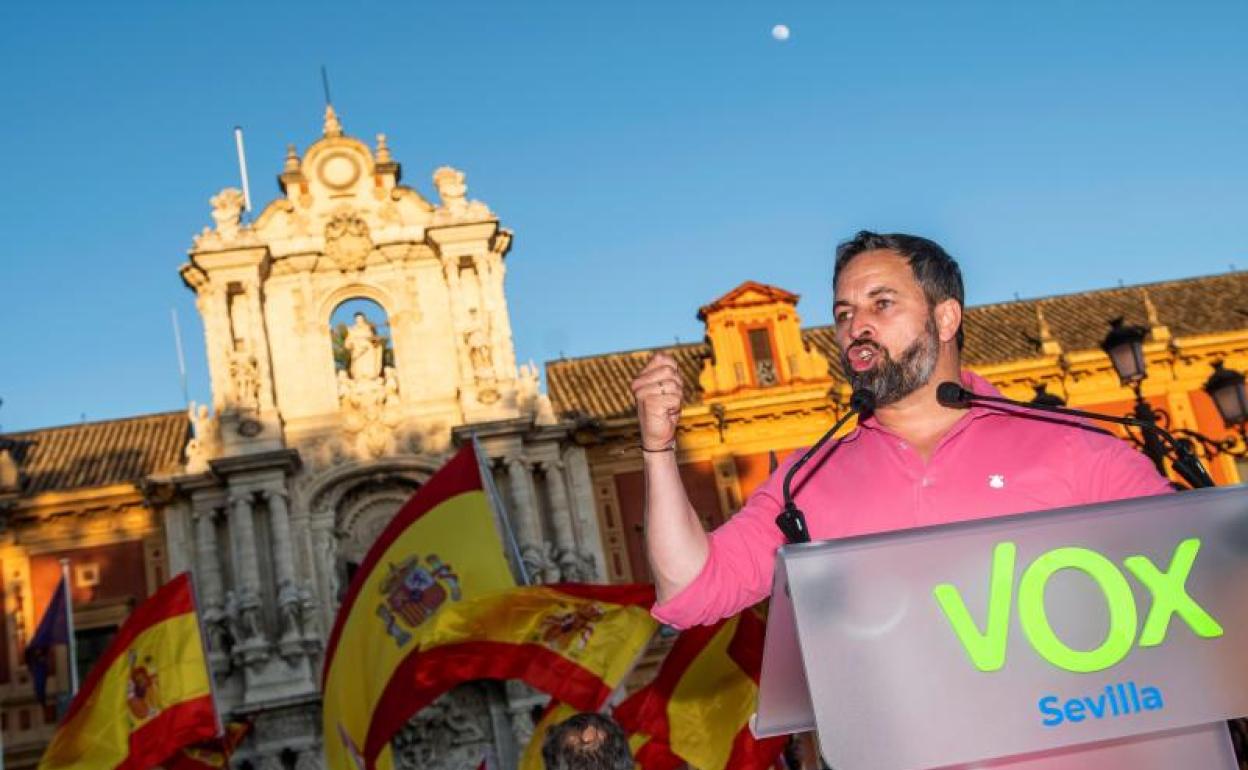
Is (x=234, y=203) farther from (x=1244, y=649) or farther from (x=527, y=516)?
(x=1244, y=649)

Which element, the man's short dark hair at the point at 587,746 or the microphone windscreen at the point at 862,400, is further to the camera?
the man's short dark hair at the point at 587,746

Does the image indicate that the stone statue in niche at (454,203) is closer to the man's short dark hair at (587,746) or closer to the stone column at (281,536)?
the stone column at (281,536)

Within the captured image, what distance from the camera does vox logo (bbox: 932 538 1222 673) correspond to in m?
2.25

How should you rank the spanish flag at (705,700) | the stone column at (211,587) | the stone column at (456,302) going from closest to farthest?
1. the spanish flag at (705,700)
2. the stone column at (211,587)
3. the stone column at (456,302)

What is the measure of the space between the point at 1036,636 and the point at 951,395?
0.74 m

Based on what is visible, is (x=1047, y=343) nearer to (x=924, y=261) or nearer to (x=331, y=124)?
(x=331, y=124)

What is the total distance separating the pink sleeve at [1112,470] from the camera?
2768mm

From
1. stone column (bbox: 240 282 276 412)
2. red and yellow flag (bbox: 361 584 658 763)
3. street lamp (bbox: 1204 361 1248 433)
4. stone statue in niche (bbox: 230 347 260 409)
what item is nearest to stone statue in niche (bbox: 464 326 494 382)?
stone column (bbox: 240 282 276 412)

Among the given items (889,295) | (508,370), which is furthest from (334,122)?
(889,295)

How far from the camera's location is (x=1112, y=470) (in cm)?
280

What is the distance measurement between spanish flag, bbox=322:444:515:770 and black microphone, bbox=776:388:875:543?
32.3ft

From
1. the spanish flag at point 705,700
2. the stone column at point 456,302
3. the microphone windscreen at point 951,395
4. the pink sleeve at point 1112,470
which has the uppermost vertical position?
the stone column at point 456,302

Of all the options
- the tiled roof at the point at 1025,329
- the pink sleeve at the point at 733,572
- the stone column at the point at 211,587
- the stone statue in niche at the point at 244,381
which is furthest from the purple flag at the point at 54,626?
the pink sleeve at the point at 733,572

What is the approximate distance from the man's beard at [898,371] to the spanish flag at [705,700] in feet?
27.2
